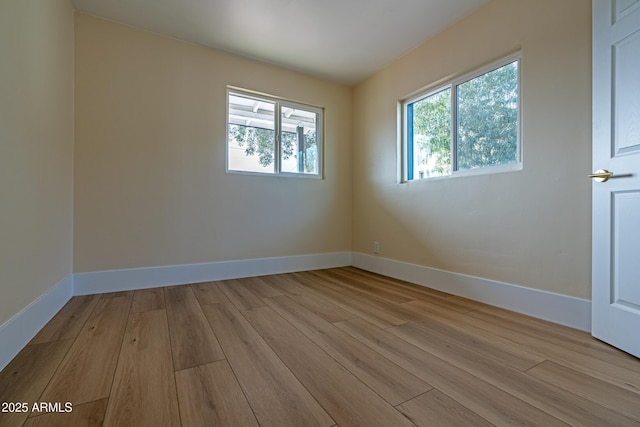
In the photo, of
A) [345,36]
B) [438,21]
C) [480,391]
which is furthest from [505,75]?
[480,391]

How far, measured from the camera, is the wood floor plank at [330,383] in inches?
38.9

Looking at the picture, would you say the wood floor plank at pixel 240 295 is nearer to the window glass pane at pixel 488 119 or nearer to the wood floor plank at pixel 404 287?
the wood floor plank at pixel 404 287

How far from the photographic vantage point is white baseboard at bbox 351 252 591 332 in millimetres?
1771

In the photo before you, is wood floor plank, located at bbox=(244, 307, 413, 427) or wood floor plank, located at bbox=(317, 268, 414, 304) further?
wood floor plank, located at bbox=(317, 268, 414, 304)

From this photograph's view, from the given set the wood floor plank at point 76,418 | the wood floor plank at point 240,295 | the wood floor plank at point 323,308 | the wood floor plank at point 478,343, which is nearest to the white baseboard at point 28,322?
the wood floor plank at point 76,418

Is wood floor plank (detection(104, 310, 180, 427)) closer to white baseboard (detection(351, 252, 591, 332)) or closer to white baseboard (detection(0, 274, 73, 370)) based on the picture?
white baseboard (detection(0, 274, 73, 370))

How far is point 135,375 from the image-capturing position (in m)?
1.25

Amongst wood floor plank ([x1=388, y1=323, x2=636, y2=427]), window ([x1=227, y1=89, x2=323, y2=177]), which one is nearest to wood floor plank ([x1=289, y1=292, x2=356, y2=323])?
wood floor plank ([x1=388, y1=323, x2=636, y2=427])

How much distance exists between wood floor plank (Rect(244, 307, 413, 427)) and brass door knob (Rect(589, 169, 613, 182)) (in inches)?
67.7

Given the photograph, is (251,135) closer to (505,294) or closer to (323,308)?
(323,308)

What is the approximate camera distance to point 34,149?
1.64m

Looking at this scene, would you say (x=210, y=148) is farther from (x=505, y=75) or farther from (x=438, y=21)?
(x=505, y=75)

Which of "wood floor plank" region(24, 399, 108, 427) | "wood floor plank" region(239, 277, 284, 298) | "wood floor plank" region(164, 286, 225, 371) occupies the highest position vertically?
"wood floor plank" region(24, 399, 108, 427)

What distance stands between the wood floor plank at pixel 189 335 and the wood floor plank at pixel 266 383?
66 millimetres
